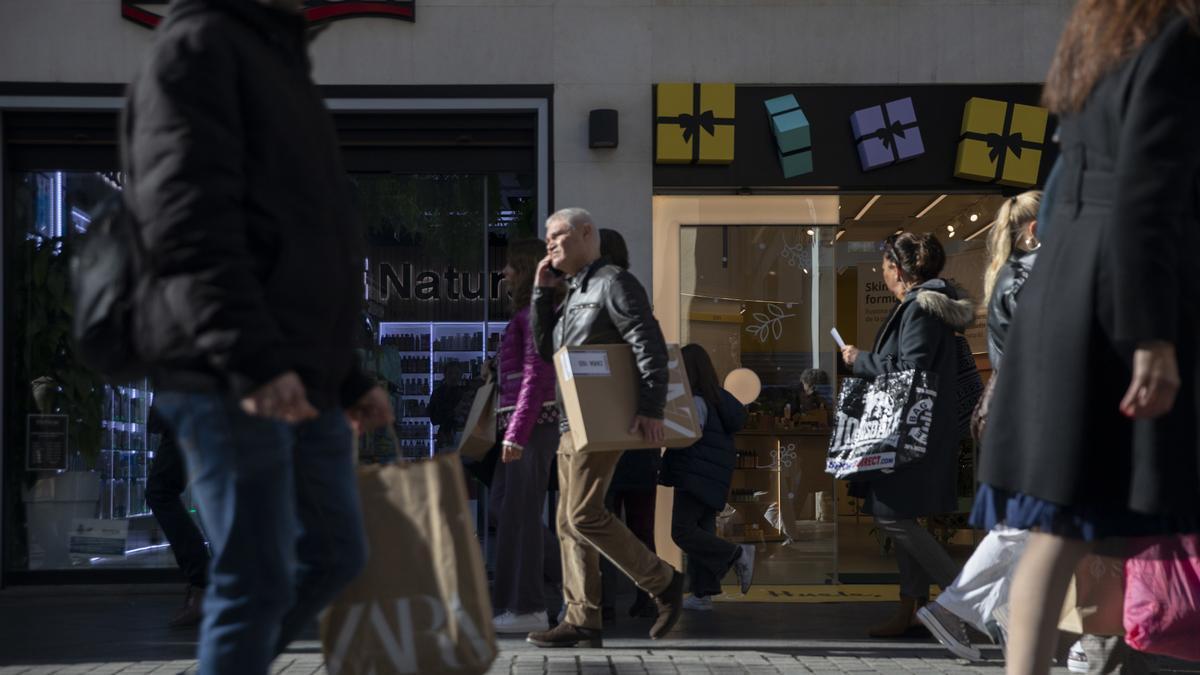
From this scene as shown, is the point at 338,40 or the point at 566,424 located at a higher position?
the point at 338,40

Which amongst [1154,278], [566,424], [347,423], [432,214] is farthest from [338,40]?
[1154,278]

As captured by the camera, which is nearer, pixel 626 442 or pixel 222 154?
pixel 222 154

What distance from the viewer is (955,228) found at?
11586 mm

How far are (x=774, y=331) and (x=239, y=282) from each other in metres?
7.33

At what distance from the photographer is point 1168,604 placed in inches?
185

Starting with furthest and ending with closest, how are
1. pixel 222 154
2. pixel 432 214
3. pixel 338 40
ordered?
pixel 432 214 → pixel 338 40 → pixel 222 154

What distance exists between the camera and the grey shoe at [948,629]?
6516 millimetres

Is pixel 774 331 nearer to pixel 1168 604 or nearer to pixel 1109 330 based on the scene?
pixel 1168 604

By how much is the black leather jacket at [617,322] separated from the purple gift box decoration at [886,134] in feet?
→ 11.2

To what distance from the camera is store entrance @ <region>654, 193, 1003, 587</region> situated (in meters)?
9.89

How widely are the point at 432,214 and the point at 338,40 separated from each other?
4.58 feet

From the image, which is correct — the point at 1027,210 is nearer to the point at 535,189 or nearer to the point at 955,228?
the point at 535,189

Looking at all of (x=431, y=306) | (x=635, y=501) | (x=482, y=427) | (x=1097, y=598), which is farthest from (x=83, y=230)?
(x=1097, y=598)

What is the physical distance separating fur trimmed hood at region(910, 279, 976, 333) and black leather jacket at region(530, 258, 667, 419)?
4.49 ft
